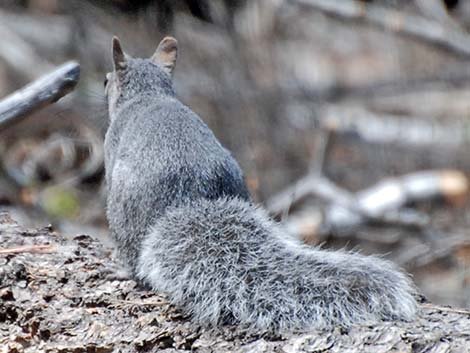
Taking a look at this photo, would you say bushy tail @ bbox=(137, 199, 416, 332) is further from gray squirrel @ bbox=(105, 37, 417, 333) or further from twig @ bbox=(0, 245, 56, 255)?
twig @ bbox=(0, 245, 56, 255)

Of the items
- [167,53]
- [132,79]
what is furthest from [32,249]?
[167,53]

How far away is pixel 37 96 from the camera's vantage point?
386cm

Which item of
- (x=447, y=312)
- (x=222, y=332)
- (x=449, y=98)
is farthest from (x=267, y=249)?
(x=449, y=98)

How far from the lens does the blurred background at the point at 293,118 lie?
6.64 m

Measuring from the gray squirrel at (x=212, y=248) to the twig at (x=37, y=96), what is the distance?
0.25m

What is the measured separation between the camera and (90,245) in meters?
3.65

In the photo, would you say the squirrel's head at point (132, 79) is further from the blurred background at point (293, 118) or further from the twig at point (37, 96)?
the blurred background at point (293, 118)

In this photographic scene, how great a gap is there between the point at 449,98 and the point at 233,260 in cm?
642

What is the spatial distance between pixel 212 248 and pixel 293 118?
541 centimetres

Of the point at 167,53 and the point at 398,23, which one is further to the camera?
the point at 398,23

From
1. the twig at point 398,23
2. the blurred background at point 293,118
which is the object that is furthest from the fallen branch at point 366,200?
the twig at point 398,23

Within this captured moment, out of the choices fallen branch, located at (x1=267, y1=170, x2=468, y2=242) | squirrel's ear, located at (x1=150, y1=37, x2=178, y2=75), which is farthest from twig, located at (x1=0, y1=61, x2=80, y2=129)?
fallen branch, located at (x1=267, y1=170, x2=468, y2=242)

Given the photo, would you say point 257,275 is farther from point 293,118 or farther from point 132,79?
point 293,118

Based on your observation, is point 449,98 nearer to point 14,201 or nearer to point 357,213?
point 357,213
